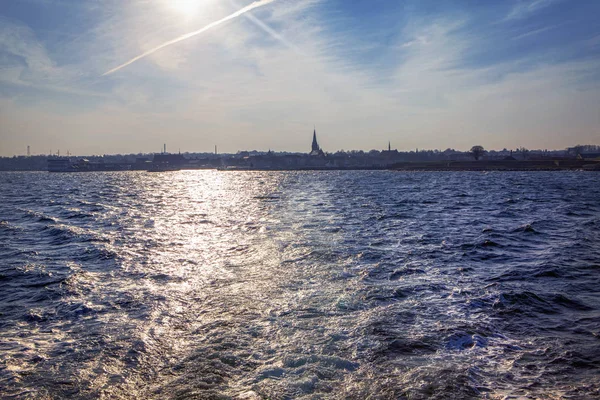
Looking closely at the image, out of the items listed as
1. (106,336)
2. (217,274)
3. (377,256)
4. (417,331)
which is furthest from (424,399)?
(377,256)

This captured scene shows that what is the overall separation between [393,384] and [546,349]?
3.50m

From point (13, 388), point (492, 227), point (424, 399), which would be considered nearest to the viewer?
point (424, 399)

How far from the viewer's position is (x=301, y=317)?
29.9 ft

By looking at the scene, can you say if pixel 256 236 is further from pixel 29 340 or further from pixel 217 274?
pixel 29 340

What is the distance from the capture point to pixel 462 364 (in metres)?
6.86

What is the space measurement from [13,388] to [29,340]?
6.99 feet

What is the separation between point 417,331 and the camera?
8.30m

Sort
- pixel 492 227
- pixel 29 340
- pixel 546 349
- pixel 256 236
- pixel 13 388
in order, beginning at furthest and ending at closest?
pixel 492 227 → pixel 256 236 → pixel 29 340 → pixel 546 349 → pixel 13 388

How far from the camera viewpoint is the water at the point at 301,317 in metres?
6.32

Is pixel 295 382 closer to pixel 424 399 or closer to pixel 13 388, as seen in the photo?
pixel 424 399

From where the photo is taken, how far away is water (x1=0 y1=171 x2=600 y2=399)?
632cm

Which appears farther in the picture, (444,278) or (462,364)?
(444,278)

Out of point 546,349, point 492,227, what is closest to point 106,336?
point 546,349

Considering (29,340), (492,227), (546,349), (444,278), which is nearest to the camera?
(546,349)
